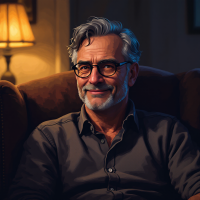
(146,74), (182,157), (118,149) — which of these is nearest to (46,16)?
(146,74)

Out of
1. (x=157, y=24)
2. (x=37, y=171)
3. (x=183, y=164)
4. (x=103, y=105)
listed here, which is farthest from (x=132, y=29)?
(x=37, y=171)

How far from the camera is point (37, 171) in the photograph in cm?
108

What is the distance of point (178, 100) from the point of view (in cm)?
145

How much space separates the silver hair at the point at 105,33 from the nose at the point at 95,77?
170 millimetres

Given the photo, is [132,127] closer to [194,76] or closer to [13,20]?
[194,76]

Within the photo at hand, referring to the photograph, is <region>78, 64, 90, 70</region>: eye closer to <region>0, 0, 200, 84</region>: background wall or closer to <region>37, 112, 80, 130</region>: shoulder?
<region>37, 112, 80, 130</region>: shoulder

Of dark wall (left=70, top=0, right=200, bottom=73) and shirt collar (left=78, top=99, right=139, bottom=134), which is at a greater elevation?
dark wall (left=70, top=0, right=200, bottom=73)

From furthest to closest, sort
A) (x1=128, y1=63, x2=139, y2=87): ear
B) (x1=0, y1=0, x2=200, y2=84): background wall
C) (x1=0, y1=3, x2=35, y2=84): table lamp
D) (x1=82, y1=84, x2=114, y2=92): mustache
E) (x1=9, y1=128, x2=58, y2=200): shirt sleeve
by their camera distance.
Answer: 1. (x1=0, y1=0, x2=200, y2=84): background wall
2. (x1=0, y1=3, x2=35, y2=84): table lamp
3. (x1=128, y1=63, x2=139, y2=87): ear
4. (x1=82, y1=84, x2=114, y2=92): mustache
5. (x1=9, y1=128, x2=58, y2=200): shirt sleeve

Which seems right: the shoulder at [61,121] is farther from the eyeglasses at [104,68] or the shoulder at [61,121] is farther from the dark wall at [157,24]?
the dark wall at [157,24]

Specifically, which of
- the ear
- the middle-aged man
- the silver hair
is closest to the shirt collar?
the middle-aged man

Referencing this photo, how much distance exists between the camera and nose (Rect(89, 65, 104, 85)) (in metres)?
1.13

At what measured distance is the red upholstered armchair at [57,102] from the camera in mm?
1155

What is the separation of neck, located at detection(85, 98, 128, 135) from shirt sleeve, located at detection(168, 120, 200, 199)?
276 mm

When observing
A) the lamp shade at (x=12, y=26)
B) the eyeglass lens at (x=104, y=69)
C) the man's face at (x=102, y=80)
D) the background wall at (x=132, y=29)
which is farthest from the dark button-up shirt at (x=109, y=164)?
the background wall at (x=132, y=29)
